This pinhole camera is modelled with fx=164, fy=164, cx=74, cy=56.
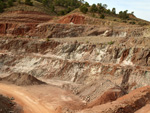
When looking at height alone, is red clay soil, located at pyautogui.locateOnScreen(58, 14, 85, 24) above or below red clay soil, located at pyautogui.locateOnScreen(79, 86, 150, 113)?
above

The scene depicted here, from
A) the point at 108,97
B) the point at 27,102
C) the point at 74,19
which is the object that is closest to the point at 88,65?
the point at 108,97

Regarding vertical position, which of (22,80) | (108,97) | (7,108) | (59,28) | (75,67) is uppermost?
(59,28)

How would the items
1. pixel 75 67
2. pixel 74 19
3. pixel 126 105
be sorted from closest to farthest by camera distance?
pixel 126 105, pixel 75 67, pixel 74 19

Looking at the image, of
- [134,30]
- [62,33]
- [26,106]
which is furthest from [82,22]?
[26,106]

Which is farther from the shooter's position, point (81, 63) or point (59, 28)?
point (59, 28)

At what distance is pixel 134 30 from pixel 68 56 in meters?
11.5

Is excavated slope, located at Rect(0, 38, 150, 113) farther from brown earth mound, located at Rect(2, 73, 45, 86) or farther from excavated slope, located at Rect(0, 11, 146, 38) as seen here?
excavated slope, located at Rect(0, 11, 146, 38)

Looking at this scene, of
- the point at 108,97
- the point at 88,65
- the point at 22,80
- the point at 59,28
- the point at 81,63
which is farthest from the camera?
the point at 59,28

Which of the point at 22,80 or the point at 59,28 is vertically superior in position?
the point at 59,28

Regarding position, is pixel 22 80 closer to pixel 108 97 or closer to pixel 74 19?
pixel 108 97

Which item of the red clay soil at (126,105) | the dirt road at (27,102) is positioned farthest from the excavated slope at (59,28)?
the dirt road at (27,102)

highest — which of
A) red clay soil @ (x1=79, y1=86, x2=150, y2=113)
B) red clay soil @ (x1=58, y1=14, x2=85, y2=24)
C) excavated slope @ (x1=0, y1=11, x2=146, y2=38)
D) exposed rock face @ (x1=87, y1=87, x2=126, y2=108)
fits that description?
red clay soil @ (x1=58, y1=14, x2=85, y2=24)

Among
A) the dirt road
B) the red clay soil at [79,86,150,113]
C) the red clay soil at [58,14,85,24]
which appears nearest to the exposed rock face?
the red clay soil at [79,86,150,113]

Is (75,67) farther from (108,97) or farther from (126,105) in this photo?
(126,105)
